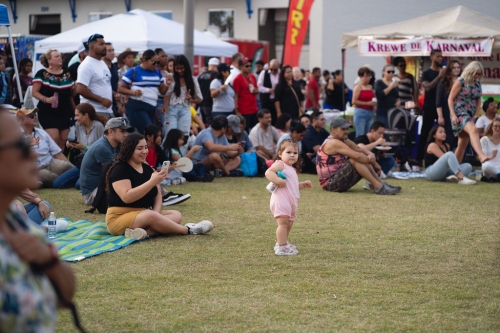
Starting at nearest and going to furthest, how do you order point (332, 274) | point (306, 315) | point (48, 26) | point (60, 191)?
point (306, 315) → point (332, 274) → point (60, 191) → point (48, 26)

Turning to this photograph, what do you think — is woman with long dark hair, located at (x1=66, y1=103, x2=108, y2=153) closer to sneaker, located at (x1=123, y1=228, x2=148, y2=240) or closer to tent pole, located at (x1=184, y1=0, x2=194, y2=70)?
sneaker, located at (x1=123, y1=228, x2=148, y2=240)

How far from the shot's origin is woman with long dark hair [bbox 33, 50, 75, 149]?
1030 cm

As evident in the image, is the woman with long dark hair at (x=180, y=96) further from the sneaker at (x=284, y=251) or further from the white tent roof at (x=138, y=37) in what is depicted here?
the sneaker at (x=284, y=251)

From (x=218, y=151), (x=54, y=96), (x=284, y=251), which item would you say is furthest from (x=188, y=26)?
(x=284, y=251)

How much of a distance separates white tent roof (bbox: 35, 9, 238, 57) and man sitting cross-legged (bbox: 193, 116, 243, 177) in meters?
4.71

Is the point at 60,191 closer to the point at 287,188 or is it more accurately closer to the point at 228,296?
the point at 287,188

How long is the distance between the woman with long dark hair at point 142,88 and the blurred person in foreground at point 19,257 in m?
8.72

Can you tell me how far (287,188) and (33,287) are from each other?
13.8ft

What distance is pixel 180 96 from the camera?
458 inches

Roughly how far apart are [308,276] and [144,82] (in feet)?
20.2

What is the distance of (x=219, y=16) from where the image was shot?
95.5 ft

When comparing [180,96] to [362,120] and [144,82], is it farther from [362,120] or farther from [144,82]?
[362,120]

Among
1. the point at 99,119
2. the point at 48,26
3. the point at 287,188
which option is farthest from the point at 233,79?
the point at 48,26

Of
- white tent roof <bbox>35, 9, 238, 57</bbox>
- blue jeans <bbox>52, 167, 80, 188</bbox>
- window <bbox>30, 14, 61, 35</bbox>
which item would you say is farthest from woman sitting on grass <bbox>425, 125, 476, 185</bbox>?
window <bbox>30, 14, 61, 35</bbox>
